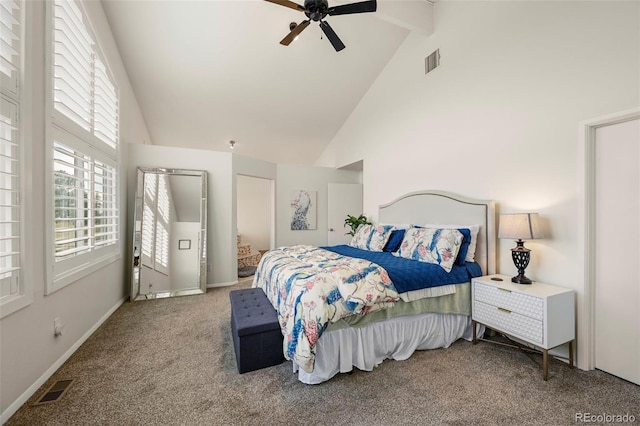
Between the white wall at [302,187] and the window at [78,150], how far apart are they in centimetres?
294

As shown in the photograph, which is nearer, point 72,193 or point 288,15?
point 72,193

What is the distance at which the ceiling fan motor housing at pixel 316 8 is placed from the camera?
94.0 inches

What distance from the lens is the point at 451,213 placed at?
322 cm

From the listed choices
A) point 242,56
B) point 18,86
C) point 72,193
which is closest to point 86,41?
point 18,86

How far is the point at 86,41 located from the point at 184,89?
6.23 feet

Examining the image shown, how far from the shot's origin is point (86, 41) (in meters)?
2.63

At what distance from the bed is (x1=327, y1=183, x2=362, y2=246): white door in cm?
279

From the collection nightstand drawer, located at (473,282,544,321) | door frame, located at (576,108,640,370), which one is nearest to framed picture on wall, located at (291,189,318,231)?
nightstand drawer, located at (473,282,544,321)

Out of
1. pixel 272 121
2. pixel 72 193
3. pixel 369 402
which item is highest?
pixel 272 121

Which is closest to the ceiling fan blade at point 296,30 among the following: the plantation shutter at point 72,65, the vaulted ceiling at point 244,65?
the vaulted ceiling at point 244,65

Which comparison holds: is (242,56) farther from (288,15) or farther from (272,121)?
(272,121)

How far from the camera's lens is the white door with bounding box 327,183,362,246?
19.5ft

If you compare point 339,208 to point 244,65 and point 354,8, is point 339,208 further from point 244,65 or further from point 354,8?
point 354,8

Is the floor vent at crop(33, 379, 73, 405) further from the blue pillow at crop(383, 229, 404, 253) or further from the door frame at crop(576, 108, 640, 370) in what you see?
the door frame at crop(576, 108, 640, 370)
